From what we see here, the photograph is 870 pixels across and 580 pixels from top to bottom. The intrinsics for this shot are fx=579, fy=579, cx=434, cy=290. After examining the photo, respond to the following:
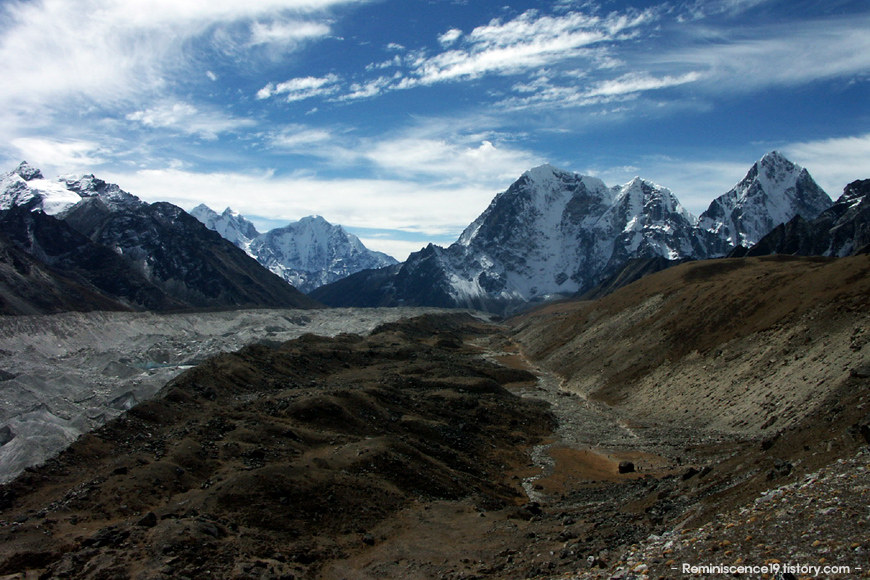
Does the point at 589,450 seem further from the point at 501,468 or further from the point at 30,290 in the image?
the point at 30,290

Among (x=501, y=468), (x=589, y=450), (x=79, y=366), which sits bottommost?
(x=589, y=450)

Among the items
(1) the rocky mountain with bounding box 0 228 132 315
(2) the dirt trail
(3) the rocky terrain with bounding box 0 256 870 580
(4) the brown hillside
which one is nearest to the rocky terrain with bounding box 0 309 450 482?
(3) the rocky terrain with bounding box 0 256 870 580

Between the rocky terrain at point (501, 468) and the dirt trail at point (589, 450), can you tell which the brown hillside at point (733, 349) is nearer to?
the rocky terrain at point (501, 468)

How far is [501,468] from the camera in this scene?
151ft

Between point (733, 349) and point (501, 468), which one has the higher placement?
point (733, 349)

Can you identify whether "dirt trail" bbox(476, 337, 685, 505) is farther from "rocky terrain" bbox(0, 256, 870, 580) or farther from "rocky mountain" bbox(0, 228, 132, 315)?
"rocky mountain" bbox(0, 228, 132, 315)

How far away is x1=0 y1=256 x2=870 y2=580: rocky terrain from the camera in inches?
780

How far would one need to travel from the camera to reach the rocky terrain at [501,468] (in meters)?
19.8

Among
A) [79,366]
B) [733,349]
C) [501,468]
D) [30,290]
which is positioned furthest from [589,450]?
[30,290]

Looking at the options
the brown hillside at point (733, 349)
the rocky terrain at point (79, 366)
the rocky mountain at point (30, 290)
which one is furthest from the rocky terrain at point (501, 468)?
the rocky mountain at point (30, 290)

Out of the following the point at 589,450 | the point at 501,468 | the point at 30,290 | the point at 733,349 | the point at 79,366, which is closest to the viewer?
the point at 501,468

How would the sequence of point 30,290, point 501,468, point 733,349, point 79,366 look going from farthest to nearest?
1. point 30,290
2. point 79,366
3. point 733,349
4. point 501,468

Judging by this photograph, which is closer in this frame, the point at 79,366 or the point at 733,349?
the point at 733,349

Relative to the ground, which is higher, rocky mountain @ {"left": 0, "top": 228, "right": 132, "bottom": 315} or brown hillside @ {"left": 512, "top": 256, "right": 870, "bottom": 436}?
rocky mountain @ {"left": 0, "top": 228, "right": 132, "bottom": 315}
